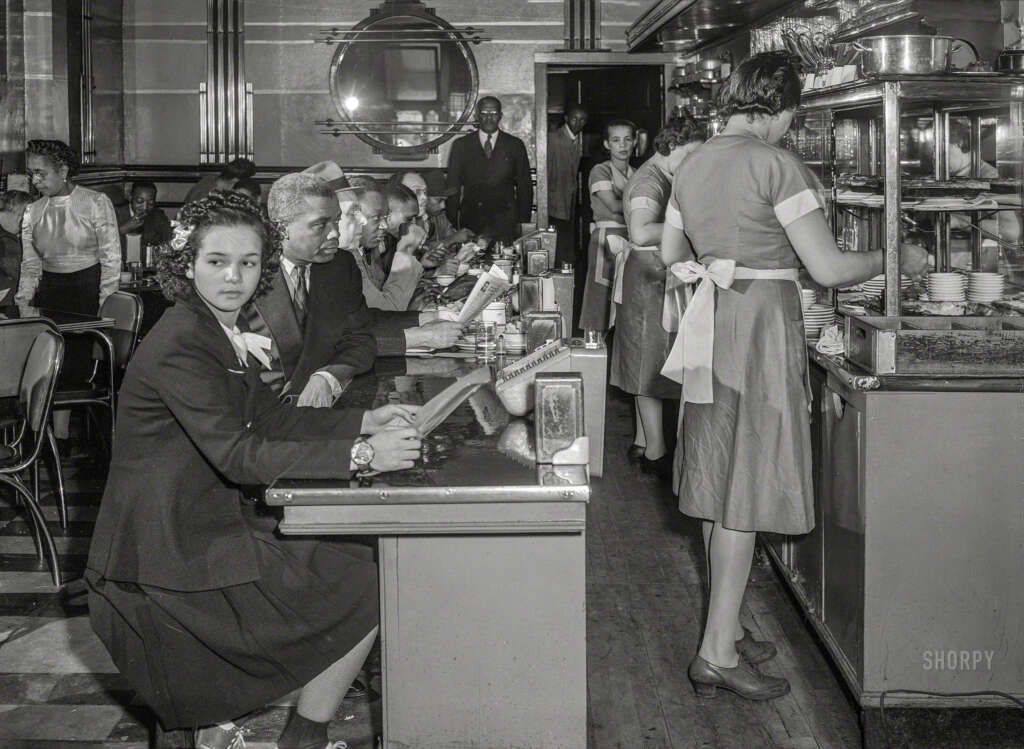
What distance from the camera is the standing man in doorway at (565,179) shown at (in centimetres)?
1151

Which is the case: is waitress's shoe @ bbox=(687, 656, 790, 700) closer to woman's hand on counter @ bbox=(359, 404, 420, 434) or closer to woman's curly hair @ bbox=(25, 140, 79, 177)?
woman's hand on counter @ bbox=(359, 404, 420, 434)

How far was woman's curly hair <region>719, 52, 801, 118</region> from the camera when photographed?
10.5ft

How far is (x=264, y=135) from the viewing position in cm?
1123

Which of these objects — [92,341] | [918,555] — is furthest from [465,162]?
[918,555]

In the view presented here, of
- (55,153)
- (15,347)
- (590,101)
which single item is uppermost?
(590,101)

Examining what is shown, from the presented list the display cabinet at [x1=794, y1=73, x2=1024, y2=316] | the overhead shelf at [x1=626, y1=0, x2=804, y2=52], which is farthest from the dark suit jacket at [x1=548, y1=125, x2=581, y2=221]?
the display cabinet at [x1=794, y1=73, x2=1024, y2=316]

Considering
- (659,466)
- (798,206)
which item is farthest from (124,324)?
(798,206)

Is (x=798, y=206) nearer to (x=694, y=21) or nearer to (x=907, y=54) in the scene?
(x=907, y=54)

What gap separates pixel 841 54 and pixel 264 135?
7.49 metres

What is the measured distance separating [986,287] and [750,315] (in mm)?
1298

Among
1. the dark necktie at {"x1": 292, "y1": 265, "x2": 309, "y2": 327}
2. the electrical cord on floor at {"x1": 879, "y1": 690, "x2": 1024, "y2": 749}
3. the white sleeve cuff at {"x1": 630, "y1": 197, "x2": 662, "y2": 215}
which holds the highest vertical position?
the white sleeve cuff at {"x1": 630, "y1": 197, "x2": 662, "y2": 215}

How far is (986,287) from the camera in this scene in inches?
161

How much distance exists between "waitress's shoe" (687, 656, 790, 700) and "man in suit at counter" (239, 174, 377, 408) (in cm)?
126

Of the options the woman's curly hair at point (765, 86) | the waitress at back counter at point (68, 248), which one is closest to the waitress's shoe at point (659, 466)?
the woman's curly hair at point (765, 86)
